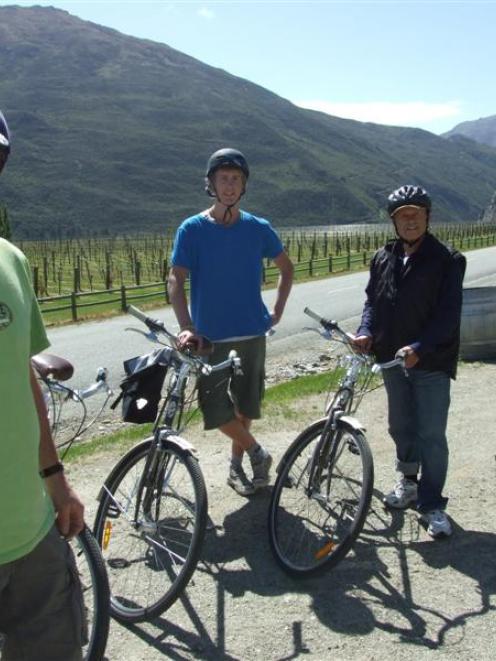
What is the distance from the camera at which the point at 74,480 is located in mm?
5148

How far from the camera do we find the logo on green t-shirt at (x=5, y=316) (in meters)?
1.78

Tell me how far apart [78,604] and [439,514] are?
259 cm

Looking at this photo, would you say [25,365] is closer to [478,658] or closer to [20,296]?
[20,296]

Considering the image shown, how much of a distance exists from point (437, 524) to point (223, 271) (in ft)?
6.17

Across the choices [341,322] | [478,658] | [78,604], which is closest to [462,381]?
[478,658]

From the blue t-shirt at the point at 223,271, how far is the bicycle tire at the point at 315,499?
0.86m

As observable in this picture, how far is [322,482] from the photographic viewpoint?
3986 millimetres

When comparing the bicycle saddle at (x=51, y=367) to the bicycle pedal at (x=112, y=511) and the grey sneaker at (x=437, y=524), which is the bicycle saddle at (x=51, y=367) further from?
the grey sneaker at (x=437, y=524)

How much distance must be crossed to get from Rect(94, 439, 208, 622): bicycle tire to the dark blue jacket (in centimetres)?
144

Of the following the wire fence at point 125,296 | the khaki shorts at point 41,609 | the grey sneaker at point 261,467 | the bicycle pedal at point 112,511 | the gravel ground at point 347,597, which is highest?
the khaki shorts at point 41,609

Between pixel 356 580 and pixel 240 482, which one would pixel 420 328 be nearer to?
pixel 356 580

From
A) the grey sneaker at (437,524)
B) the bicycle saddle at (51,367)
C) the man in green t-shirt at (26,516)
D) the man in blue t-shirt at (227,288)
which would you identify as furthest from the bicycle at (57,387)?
the grey sneaker at (437,524)

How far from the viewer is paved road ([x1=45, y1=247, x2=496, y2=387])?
40.1ft

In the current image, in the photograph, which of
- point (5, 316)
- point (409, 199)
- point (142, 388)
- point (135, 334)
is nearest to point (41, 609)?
point (5, 316)
